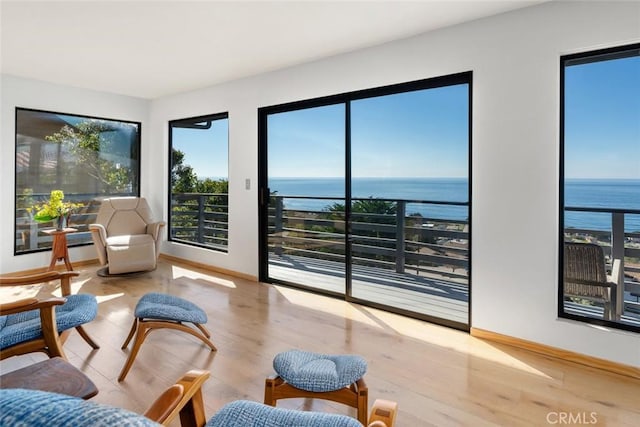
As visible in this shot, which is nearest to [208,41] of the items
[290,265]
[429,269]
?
[290,265]

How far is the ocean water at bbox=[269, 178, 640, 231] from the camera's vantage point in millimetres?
2803

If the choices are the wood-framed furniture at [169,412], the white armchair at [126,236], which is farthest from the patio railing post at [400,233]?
the white armchair at [126,236]

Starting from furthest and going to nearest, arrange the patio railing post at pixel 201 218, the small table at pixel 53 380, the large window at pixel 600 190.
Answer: the patio railing post at pixel 201 218 < the large window at pixel 600 190 < the small table at pixel 53 380

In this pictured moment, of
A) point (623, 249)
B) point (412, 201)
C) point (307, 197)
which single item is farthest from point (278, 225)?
point (623, 249)

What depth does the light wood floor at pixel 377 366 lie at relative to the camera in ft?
7.00

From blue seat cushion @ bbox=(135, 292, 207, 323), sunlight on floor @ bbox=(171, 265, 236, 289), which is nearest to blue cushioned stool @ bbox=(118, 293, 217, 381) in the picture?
blue seat cushion @ bbox=(135, 292, 207, 323)

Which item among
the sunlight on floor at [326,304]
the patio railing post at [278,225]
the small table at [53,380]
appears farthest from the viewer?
the patio railing post at [278,225]

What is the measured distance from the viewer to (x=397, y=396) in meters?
2.25

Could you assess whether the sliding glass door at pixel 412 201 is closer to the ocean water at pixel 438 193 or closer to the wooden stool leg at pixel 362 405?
the ocean water at pixel 438 193

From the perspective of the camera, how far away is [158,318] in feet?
8.62

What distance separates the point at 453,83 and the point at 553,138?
0.94 metres

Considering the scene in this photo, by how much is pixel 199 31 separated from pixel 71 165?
133 inches

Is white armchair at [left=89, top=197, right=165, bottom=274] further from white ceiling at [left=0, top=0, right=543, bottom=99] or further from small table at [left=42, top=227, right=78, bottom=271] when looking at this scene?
white ceiling at [left=0, top=0, right=543, bottom=99]

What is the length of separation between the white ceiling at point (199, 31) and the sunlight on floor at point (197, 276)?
2.52 metres
